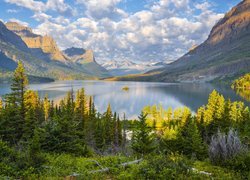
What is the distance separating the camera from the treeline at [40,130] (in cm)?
1720

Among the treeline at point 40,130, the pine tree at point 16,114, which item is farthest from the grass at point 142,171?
the pine tree at point 16,114

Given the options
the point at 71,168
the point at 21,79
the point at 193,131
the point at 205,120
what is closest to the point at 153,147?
the point at 193,131

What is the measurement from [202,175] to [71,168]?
695 centimetres

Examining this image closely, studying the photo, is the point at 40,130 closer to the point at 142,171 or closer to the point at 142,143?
the point at 142,171

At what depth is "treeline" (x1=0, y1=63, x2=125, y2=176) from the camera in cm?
1720

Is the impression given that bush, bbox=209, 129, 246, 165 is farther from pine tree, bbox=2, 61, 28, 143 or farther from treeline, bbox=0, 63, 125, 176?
pine tree, bbox=2, 61, 28, 143

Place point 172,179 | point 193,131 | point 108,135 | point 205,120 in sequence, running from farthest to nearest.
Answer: point 108,135
point 205,120
point 193,131
point 172,179

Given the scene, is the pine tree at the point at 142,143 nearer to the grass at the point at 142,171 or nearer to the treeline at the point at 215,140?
the treeline at the point at 215,140

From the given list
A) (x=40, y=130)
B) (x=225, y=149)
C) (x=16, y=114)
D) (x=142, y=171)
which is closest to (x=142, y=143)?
(x=40, y=130)

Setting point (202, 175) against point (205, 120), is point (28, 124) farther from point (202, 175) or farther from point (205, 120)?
point (205, 120)

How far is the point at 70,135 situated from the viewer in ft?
65.7

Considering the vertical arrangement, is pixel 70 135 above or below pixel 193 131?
above

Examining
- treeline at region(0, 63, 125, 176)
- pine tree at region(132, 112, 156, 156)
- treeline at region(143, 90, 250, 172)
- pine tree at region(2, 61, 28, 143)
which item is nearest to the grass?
treeline at region(143, 90, 250, 172)

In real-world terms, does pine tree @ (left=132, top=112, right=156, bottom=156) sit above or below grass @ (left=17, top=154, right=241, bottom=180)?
below
